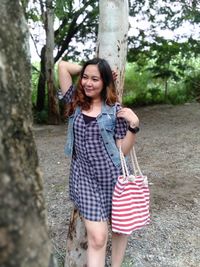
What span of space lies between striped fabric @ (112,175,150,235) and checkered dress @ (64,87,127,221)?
3.3 inches

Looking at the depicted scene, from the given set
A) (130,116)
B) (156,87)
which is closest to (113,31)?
(130,116)

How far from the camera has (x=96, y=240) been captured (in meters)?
2.74

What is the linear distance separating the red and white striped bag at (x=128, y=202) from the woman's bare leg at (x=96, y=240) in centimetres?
8

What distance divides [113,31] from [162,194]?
254 cm

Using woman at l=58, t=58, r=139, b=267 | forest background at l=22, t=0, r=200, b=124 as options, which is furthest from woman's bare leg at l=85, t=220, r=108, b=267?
forest background at l=22, t=0, r=200, b=124

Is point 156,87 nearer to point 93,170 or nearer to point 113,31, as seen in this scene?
point 113,31

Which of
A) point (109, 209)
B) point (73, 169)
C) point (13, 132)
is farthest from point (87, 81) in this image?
point (13, 132)

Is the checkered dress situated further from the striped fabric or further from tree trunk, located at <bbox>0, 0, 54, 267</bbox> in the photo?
tree trunk, located at <bbox>0, 0, 54, 267</bbox>

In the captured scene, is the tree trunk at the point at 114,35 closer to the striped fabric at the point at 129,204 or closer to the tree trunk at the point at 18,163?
the striped fabric at the point at 129,204

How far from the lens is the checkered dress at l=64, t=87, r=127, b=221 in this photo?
2680 millimetres

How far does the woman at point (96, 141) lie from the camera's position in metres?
2.66

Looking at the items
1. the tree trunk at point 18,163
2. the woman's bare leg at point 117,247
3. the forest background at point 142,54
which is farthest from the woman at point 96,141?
the forest background at point 142,54

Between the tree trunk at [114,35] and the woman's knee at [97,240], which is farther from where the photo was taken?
the tree trunk at [114,35]

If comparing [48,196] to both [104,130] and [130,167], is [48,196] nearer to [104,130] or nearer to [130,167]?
[130,167]
